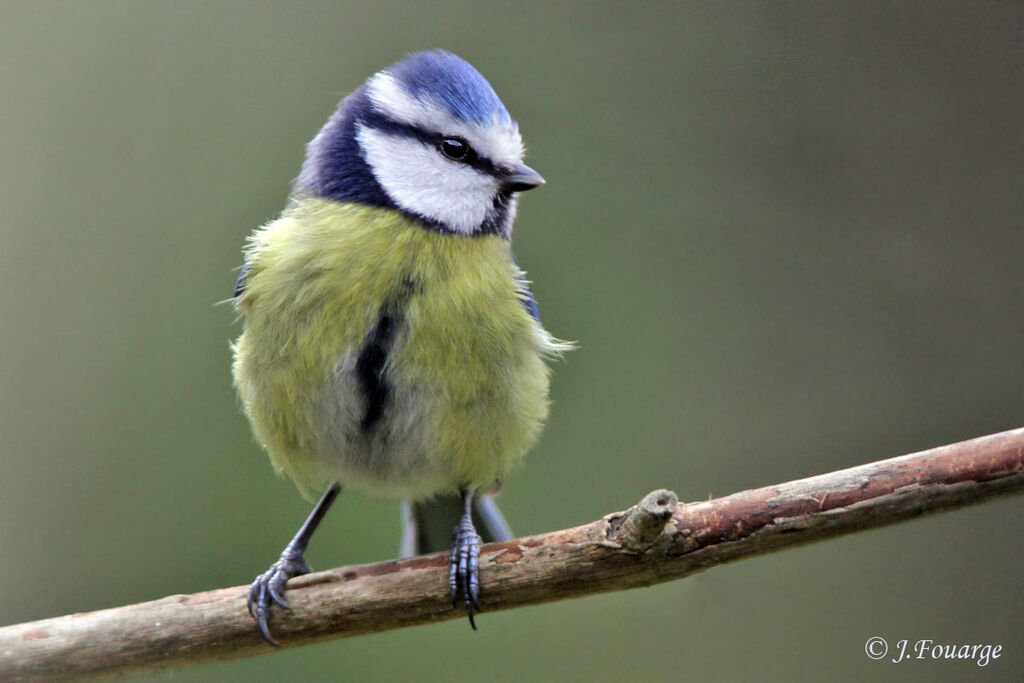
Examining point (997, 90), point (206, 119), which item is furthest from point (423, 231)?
point (997, 90)

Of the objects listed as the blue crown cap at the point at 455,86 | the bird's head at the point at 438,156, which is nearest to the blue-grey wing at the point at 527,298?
the bird's head at the point at 438,156

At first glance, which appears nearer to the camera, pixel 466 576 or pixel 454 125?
pixel 466 576

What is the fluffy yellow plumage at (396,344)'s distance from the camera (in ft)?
6.65

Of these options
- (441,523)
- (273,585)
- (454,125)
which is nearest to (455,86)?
(454,125)

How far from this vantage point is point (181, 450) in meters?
3.51

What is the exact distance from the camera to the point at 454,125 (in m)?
2.16

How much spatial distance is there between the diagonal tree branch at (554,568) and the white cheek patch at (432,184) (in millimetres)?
651

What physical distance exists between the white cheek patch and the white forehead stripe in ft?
0.14

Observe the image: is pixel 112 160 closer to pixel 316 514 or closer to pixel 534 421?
pixel 316 514

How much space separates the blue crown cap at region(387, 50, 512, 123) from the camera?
2.16 meters

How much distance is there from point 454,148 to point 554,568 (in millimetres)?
853

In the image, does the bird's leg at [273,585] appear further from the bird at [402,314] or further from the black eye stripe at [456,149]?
the black eye stripe at [456,149]

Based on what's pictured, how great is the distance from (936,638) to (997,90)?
1.74m

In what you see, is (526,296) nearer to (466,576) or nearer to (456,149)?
(456,149)
